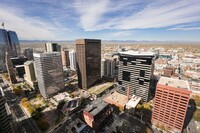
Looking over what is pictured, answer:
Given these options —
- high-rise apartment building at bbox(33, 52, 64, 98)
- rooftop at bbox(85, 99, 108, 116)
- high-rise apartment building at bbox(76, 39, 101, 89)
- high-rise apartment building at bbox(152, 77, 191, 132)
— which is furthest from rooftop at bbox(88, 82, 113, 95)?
high-rise apartment building at bbox(152, 77, 191, 132)

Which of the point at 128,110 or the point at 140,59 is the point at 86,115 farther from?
the point at 140,59

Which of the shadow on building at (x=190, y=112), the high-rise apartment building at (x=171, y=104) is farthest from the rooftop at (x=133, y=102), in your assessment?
the shadow on building at (x=190, y=112)

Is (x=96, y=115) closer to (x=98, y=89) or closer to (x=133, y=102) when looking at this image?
(x=133, y=102)

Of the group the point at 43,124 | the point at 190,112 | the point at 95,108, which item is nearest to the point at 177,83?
the point at 190,112

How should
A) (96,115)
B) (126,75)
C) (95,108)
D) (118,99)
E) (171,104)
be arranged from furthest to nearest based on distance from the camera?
(126,75) → (118,99) → (95,108) → (96,115) → (171,104)

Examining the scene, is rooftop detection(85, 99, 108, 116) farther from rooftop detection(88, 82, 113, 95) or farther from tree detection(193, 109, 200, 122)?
tree detection(193, 109, 200, 122)

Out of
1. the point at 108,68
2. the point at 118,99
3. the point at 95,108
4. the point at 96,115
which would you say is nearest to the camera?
the point at 96,115
